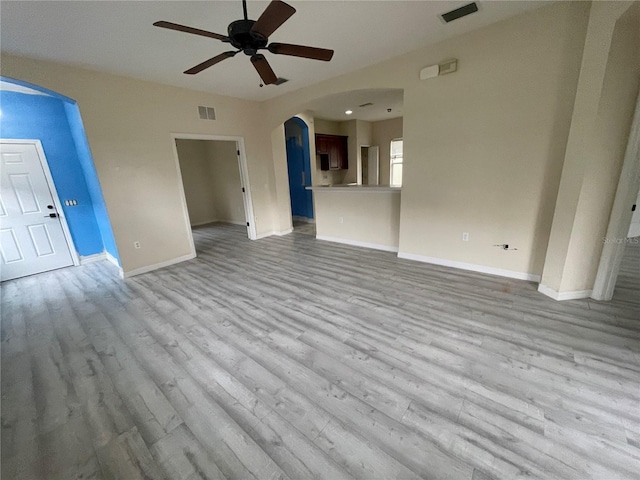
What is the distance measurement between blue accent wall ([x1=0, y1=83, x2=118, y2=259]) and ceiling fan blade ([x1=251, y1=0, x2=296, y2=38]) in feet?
11.0

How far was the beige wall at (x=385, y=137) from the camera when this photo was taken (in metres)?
7.45

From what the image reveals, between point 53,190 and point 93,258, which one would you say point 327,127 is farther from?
point 93,258

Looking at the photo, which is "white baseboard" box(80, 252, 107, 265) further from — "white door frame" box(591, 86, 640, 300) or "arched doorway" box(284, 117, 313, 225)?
"white door frame" box(591, 86, 640, 300)

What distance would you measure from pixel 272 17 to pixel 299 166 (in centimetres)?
524

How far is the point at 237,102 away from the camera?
16.0ft

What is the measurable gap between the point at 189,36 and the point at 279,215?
142 inches

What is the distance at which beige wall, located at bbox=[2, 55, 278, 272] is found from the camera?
127 inches

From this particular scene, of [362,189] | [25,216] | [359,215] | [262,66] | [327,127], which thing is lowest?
[359,215]

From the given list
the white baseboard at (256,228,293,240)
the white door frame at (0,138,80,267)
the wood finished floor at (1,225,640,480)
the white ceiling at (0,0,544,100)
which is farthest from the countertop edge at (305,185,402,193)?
the white door frame at (0,138,80,267)

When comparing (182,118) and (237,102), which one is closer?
(182,118)

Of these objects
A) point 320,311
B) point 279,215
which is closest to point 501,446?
point 320,311

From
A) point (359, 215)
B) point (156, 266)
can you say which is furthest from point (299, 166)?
point (156, 266)

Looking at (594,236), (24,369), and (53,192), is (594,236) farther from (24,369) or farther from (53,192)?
(53,192)

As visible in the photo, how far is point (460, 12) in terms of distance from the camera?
8.02ft
